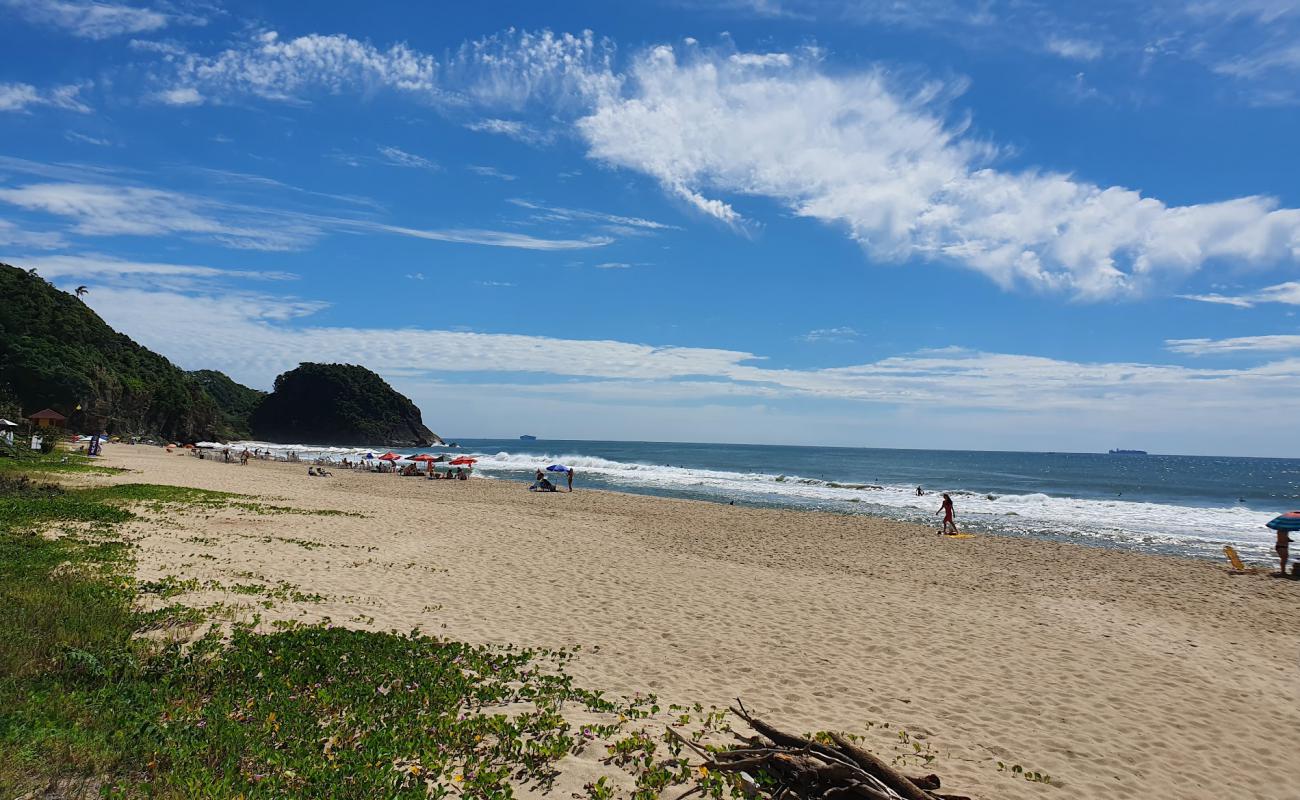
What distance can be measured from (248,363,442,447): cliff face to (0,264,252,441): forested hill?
42686 mm

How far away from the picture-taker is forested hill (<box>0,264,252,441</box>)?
189ft

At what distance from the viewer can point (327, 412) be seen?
13725 centimetres

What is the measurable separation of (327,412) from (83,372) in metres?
77.6

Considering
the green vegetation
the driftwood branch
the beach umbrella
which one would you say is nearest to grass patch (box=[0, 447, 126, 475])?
the driftwood branch

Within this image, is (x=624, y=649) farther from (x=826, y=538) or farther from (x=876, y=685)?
(x=826, y=538)

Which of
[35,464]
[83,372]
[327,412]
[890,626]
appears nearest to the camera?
[890,626]

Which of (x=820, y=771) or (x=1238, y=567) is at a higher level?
(x=820, y=771)

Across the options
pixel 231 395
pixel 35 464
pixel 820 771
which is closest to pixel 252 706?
pixel 820 771

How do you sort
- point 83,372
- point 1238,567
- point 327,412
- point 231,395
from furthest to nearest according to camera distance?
point 231,395 < point 327,412 < point 83,372 < point 1238,567

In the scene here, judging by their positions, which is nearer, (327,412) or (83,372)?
(83,372)

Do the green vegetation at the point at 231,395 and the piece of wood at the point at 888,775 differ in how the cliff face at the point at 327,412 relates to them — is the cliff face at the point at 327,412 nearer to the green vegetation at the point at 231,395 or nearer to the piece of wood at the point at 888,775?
the green vegetation at the point at 231,395

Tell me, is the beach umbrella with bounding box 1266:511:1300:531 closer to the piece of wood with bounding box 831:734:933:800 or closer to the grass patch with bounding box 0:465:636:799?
the piece of wood with bounding box 831:734:933:800

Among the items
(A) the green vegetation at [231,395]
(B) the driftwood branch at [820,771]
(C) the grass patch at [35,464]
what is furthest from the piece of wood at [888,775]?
(A) the green vegetation at [231,395]

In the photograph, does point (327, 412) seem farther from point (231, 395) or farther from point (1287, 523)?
point (1287, 523)
